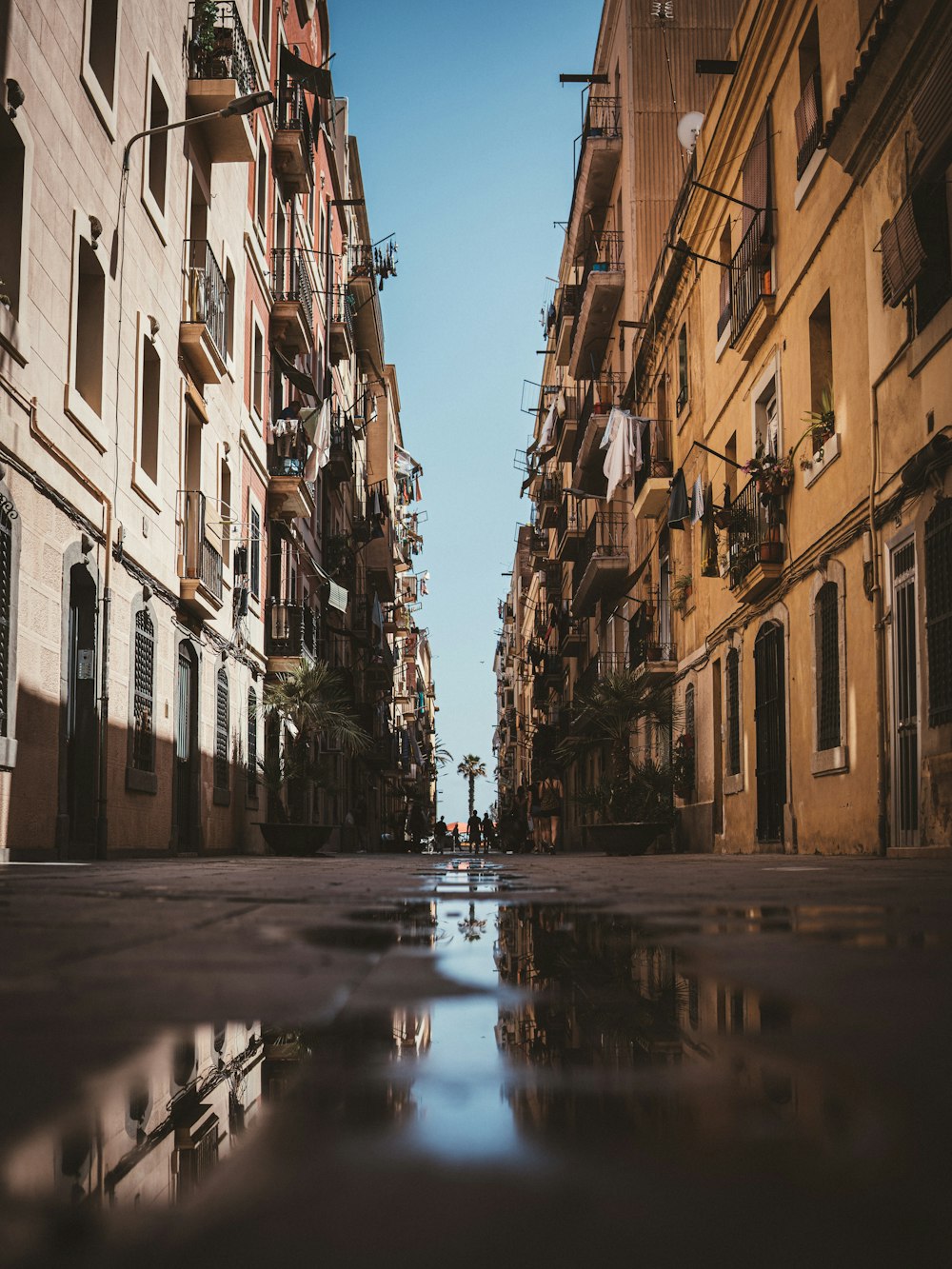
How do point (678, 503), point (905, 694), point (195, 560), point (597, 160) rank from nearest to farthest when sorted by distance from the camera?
1. point (905, 694)
2. point (195, 560)
3. point (678, 503)
4. point (597, 160)

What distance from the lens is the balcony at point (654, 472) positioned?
25078 millimetres

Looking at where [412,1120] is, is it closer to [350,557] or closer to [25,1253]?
[25,1253]

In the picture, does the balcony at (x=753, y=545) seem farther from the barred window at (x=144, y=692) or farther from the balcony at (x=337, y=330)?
the balcony at (x=337, y=330)

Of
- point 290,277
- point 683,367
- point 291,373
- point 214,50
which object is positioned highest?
point 290,277

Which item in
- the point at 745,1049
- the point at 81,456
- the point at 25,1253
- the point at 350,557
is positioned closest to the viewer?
the point at 25,1253

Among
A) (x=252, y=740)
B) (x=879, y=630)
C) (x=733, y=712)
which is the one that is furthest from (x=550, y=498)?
(x=879, y=630)

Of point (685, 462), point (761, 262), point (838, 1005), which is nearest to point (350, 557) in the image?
point (685, 462)

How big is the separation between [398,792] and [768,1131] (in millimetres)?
70903

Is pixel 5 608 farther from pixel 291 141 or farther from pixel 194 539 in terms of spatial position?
pixel 291 141

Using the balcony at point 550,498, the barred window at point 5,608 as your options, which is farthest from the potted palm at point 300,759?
the balcony at point 550,498

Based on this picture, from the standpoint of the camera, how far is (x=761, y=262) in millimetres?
17781

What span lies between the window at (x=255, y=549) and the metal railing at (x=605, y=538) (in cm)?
873

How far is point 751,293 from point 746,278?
16.4 inches

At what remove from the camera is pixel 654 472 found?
25.1 meters
